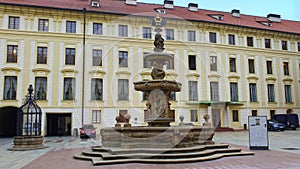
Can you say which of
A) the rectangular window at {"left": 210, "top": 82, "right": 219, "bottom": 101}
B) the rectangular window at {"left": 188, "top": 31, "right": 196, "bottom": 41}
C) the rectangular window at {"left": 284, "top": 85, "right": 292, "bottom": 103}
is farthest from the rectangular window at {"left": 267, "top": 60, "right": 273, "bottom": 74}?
the rectangular window at {"left": 188, "top": 31, "right": 196, "bottom": 41}

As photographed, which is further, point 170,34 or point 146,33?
point 170,34

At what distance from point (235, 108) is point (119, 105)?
15956 mm

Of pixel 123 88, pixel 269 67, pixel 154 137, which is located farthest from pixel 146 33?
pixel 154 137

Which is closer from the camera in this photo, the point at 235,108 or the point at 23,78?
the point at 23,78

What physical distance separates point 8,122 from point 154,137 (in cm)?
2724

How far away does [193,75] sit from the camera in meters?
33.4

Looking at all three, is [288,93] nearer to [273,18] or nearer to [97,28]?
[273,18]

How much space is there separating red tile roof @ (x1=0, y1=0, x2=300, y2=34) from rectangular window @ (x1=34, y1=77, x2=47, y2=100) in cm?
825

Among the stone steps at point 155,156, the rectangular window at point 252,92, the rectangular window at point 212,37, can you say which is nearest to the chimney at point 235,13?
the rectangular window at point 212,37

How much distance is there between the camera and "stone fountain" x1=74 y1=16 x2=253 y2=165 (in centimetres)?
1012

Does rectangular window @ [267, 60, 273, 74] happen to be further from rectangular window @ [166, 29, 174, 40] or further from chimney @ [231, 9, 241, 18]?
rectangular window @ [166, 29, 174, 40]

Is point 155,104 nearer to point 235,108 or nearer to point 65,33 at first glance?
point 65,33

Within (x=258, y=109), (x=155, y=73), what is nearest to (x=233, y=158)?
→ (x=155, y=73)

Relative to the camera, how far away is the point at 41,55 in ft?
96.6
